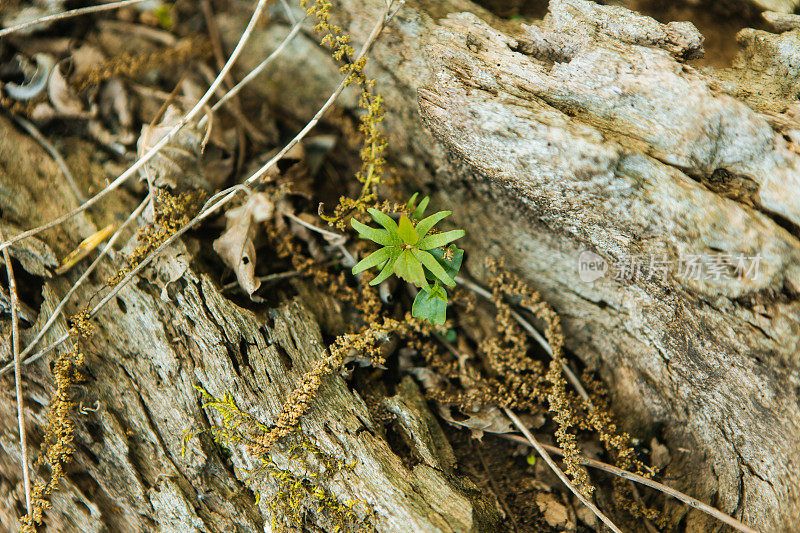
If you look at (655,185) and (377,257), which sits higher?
(655,185)

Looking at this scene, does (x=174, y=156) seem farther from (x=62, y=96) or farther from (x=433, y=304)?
(x=433, y=304)

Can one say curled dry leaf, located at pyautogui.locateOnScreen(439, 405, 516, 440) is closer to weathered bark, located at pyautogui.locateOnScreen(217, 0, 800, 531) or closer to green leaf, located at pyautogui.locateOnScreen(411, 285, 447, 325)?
green leaf, located at pyautogui.locateOnScreen(411, 285, 447, 325)

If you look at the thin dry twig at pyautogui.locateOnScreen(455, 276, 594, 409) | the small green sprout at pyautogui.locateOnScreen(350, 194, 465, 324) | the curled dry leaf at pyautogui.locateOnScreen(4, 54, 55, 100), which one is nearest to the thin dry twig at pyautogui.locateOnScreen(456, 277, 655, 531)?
the thin dry twig at pyautogui.locateOnScreen(455, 276, 594, 409)

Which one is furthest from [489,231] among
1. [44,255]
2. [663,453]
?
[44,255]

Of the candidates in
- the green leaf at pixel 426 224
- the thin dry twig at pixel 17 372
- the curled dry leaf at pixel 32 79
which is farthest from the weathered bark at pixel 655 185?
the thin dry twig at pixel 17 372

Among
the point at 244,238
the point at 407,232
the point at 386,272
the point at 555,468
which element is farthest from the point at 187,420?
the point at 555,468

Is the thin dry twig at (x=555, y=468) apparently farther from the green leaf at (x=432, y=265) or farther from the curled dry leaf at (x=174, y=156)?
the curled dry leaf at (x=174, y=156)

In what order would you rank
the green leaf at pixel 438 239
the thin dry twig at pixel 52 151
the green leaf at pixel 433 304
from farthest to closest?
the thin dry twig at pixel 52 151 < the green leaf at pixel 433 304 < the green leaf at pixel 438 239

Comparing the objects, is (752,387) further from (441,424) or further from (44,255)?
(44,255)
